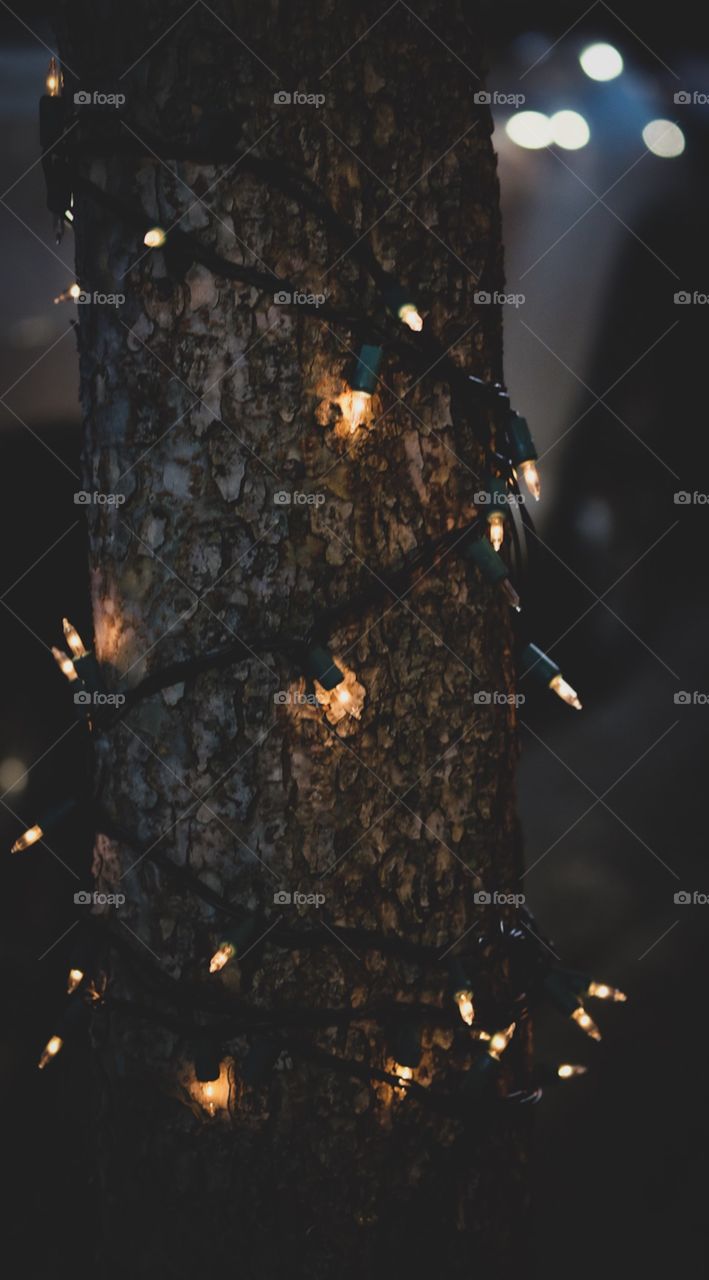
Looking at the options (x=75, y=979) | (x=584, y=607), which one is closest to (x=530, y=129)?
(x=584, y=607)

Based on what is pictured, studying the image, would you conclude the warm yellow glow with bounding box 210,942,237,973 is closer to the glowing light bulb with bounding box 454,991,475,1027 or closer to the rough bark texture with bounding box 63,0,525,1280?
the rough bark texture with bounding box 63,0,525,1280

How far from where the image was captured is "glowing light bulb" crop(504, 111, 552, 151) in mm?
1681

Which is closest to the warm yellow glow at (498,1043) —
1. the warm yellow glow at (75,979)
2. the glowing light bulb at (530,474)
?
the warm yellow glow at (75,979)

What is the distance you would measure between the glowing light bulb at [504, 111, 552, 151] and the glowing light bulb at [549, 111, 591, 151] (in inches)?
0.5

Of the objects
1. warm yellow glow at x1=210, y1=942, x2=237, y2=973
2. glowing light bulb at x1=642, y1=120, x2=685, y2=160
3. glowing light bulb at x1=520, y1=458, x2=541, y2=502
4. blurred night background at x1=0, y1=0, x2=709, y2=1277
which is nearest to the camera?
warm yellow glow at x1=210, y1=942, x2=237, y2=973

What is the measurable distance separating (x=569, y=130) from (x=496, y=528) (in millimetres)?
1153

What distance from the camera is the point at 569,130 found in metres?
1.70

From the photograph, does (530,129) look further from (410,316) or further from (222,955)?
(222,955)

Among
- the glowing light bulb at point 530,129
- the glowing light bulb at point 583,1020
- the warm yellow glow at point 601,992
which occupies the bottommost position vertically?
the glowing light bulb at point 583,1020

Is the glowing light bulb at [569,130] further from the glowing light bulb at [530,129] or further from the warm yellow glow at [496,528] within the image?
the warm yellow glow at [496,528]

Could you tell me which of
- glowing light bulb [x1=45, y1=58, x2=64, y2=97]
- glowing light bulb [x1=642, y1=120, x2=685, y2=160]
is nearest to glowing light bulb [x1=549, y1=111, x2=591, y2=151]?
glowing light bulb [x1=642, y1=120, x2=685, y2=160]

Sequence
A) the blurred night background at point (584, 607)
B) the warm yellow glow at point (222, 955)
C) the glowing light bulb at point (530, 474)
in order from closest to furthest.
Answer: the warm yellow glow at point (222, 955)
the glowing light bulb at point (530, 474)
the blurred night background at point (584, 607)

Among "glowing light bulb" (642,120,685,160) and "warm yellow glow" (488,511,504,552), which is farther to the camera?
"glowing light bulb" (642,120,685,160)

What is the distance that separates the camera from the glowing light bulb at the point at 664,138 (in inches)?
68.1
